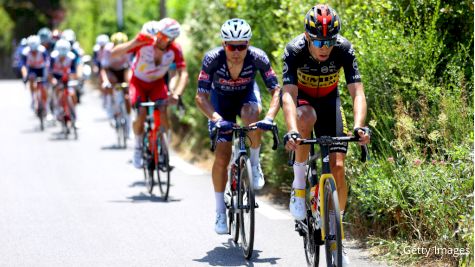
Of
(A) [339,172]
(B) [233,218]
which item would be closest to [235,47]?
(B) [233,218]

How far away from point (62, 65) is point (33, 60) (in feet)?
5.50

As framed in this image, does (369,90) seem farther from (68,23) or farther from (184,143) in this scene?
(68,23)

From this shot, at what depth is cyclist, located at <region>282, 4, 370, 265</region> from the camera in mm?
6762

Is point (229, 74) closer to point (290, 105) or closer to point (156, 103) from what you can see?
point (290, 105)

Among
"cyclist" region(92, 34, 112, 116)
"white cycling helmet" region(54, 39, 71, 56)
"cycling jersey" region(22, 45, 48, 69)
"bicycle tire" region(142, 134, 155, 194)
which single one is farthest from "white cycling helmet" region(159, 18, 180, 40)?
"cycling jersey" region(22, 45, 48, 69)

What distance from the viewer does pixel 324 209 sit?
255 inches

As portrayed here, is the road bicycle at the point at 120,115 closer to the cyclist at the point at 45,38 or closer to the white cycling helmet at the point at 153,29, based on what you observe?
the cyclist at the point at 45,38

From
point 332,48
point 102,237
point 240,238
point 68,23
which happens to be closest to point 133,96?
point 102,237

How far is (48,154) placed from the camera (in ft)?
52.4

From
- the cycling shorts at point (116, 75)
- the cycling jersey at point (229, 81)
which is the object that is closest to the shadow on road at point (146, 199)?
the cycling jersey at point (229, 81)

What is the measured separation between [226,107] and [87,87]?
28179 mm

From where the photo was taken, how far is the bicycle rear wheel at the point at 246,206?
7.66 meters

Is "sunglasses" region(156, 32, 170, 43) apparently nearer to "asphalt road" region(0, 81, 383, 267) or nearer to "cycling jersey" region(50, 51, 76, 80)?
"asphalt road" region(0, 81, 383, 267)

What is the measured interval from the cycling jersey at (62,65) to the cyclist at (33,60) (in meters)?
0.89
